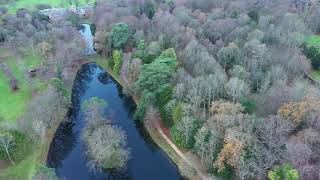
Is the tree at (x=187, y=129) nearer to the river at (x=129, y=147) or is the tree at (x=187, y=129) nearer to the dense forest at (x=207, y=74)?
the dense forest at (x=207, y=74)

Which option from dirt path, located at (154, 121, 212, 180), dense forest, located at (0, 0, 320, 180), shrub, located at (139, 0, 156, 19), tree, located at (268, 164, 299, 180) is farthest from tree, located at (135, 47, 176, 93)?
shrub, located at (139, 0, 156, 19)

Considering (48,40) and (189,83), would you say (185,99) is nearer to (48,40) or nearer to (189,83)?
(189,83)

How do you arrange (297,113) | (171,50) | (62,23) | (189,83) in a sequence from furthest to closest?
(62,23), (171,50), (189,83), (297,113)

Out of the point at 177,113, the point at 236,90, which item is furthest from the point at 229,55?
the point at 177,113

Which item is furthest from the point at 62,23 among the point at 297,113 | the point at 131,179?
the point at 297,113

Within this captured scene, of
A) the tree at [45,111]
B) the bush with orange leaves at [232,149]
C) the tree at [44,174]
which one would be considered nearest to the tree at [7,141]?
the tree at [45,111]

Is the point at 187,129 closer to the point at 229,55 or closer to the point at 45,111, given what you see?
the point at 45,111
